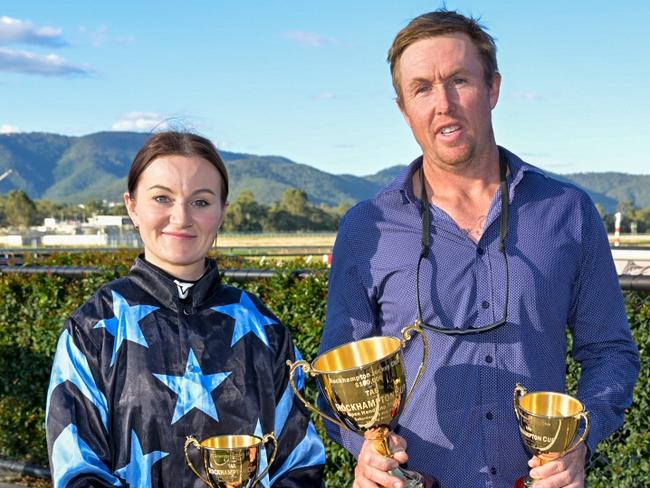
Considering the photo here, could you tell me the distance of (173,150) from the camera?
2.77m

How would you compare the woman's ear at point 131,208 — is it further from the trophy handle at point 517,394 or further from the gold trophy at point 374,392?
the trophy handle at point 517,394

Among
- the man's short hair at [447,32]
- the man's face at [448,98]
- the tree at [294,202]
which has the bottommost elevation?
the man's face at [448,98]

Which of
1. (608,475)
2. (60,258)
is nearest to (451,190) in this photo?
(608,475)

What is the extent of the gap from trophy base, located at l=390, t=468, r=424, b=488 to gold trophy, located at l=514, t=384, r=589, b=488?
32 cm

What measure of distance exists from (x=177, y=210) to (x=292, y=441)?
0.90 m

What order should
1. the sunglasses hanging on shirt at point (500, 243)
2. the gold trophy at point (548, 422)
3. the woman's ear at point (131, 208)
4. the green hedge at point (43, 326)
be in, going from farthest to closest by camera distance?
the green hedge at point (43, 326)
the woman's ear at point (131, 208)
the sunglasses hanging on shirt at point (500, 243)
the gold trophy at point (548, 422)

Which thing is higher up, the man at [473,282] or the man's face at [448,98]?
the man's face at [448,98]

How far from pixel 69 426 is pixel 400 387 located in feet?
3.42

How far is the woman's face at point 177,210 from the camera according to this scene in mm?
2707

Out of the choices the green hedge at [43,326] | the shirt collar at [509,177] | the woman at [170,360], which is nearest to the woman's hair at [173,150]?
the woman at [170,360]

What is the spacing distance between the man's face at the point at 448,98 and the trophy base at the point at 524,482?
1.05 metres

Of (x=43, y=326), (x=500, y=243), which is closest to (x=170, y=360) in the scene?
(x=500, y=243)

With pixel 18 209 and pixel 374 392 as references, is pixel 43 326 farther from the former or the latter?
pixel 18 209

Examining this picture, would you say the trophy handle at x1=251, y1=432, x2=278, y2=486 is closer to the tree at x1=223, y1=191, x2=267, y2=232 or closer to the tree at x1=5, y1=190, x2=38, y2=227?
the tree at x1=223, y1=191, x2=267, y2=232
